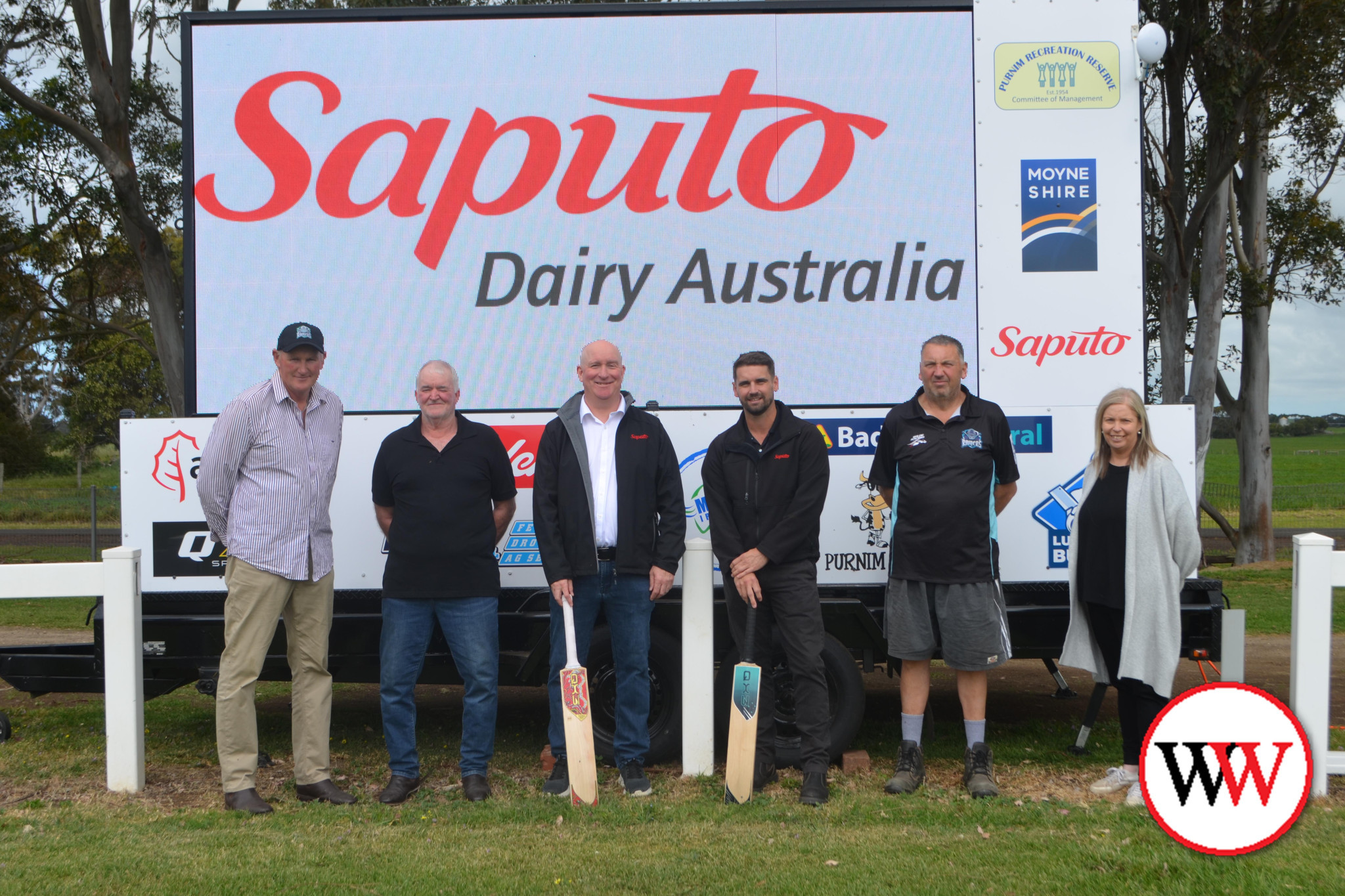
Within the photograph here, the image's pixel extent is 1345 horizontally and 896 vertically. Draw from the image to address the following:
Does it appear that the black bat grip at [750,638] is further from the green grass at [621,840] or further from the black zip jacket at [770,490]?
the green grass at [621,840]

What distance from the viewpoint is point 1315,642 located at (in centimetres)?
424

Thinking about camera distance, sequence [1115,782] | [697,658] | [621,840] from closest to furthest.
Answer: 1. [621,840]
2. [1115,782]
3. [697,658]

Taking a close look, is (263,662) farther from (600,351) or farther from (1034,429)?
(1034,429)

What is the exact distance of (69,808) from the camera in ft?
14.3

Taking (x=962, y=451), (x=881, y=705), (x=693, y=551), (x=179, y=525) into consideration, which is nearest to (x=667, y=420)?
(x=693, y=551)

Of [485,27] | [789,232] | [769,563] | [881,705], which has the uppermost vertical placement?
[485,27]

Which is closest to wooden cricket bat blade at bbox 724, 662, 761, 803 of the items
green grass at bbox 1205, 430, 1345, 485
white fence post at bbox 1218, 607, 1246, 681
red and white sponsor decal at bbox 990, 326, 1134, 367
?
red and white sponsor decal at bbox 990, 326, 1134, 367

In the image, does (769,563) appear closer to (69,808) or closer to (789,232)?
(789,232)

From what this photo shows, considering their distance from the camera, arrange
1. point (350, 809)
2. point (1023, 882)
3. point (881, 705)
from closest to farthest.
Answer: point (1023, 882) < point (350, 809) < point (881, 705)

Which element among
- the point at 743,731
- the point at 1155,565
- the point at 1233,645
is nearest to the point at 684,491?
the point at 743,731

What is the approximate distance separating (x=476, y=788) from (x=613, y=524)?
1.29 m

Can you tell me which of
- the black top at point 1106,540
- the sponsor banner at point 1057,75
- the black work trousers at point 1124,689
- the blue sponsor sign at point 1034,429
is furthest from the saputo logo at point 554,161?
the black work trousers at point 1124,689

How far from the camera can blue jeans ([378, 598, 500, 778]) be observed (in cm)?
441

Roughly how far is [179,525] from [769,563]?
2784mm
